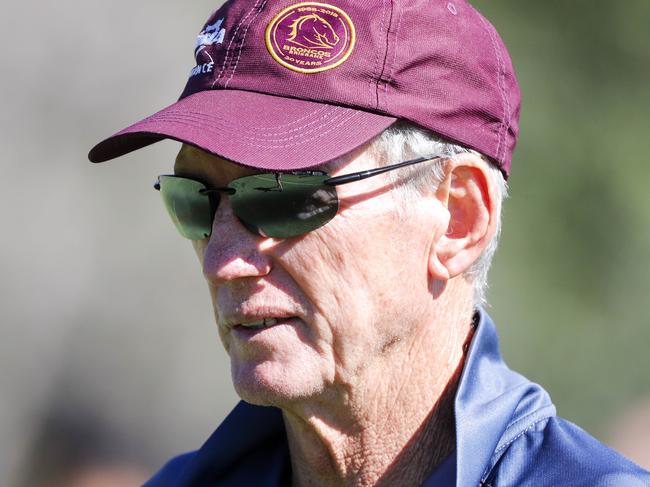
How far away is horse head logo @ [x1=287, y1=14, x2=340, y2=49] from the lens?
2.46 metres

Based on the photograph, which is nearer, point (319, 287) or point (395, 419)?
point (319, 287)

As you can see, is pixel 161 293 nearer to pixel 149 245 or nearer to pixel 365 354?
pixel 149 245

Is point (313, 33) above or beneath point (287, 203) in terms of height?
above

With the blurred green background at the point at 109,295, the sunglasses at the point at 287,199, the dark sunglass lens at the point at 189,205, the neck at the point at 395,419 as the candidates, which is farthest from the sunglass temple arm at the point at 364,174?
the blurred green background at the point at 109,295

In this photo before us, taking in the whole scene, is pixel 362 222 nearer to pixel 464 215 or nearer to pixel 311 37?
pixel 464 215

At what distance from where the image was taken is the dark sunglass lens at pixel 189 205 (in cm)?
257

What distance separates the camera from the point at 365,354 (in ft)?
8.27

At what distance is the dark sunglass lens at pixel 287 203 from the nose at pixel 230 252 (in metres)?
0.05

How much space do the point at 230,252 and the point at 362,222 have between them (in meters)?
0.34

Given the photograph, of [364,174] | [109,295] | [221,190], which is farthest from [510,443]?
[109,295]

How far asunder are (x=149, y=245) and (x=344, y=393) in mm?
3799

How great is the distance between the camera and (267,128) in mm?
2410

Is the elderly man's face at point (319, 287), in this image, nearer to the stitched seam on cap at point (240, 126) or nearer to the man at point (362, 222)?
the man at point (362, 222)

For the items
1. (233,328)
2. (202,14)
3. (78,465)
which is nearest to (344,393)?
(233,328)
